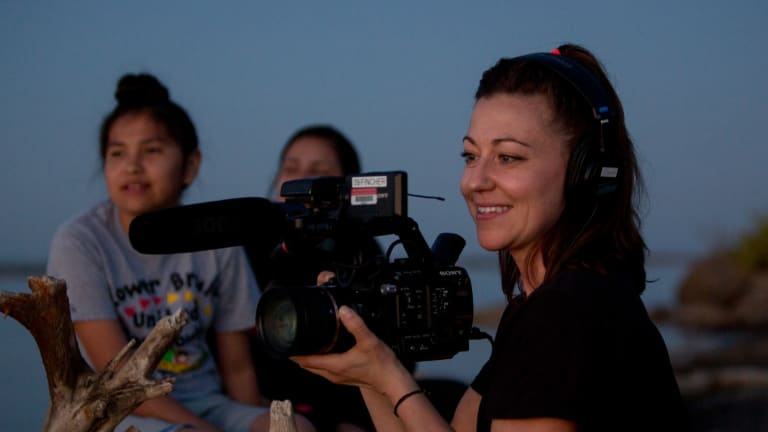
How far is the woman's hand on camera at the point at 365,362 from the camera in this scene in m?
1.81

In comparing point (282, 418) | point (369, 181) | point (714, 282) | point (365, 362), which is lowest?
point (714, 282)

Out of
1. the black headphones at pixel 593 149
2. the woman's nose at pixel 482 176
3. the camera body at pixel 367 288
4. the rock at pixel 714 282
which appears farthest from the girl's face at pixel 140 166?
the rock at pixel 714 282

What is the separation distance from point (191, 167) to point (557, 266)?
Result: 63.5 inches

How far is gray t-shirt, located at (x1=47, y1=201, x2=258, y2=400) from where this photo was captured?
2.68 m

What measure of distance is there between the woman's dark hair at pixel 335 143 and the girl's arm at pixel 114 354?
3.68 ft

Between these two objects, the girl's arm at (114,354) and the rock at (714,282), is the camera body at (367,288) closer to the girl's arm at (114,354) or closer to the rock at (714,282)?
the girl's arm at (114,354)

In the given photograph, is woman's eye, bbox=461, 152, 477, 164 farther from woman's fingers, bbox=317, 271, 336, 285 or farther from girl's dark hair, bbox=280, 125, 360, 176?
girl's dark hair, bbox=280, 125, 360, 176

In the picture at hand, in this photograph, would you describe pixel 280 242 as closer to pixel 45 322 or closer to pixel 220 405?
pixel 45 322

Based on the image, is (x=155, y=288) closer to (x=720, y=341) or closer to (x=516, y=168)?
(x=516, y=168)

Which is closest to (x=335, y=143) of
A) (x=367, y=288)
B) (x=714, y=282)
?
(x=367, y=288)

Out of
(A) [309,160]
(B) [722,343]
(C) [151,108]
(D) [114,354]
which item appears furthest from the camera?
(B) [722,343]

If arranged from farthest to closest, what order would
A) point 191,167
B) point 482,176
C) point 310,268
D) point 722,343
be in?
1. point 722,343
2. point 191,167
3. point 310,268
4. point 482,176

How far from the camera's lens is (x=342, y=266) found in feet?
6.17

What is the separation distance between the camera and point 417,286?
6.16 ft
